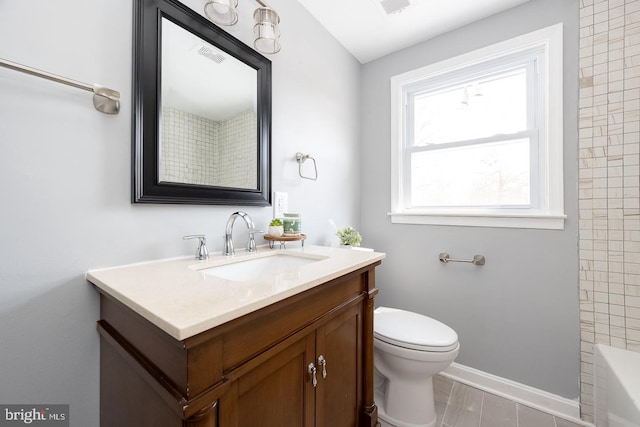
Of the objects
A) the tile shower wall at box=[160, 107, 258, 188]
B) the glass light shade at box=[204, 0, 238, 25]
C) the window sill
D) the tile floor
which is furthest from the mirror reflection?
the tile floor

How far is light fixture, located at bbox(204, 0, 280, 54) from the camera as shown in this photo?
1.02 metres

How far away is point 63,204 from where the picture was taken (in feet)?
2.51

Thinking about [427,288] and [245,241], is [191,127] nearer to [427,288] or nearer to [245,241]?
[245,241]

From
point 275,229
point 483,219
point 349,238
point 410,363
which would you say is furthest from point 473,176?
point 275,229

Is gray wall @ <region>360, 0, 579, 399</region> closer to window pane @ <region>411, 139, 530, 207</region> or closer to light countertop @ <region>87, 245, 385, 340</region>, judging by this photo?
window pane @ <region>411, 139, 530, 207</region>

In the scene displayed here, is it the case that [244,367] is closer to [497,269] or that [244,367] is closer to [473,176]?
[497,269]

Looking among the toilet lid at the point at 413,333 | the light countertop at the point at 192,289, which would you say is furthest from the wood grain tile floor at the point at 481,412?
the light countertop at the point at 192,289

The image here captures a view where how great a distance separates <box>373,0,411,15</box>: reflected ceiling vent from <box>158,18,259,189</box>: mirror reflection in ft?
3.08

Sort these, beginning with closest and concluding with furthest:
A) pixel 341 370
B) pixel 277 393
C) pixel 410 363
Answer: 1. pixel 277 393
2. pixel 341 370
3. pixel 410 363

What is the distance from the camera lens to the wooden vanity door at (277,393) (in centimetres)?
61

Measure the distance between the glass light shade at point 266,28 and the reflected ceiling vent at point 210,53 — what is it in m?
0.18

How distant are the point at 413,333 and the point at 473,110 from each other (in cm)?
154

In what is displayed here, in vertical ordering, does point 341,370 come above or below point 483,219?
below

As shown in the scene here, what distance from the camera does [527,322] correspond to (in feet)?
5.07
